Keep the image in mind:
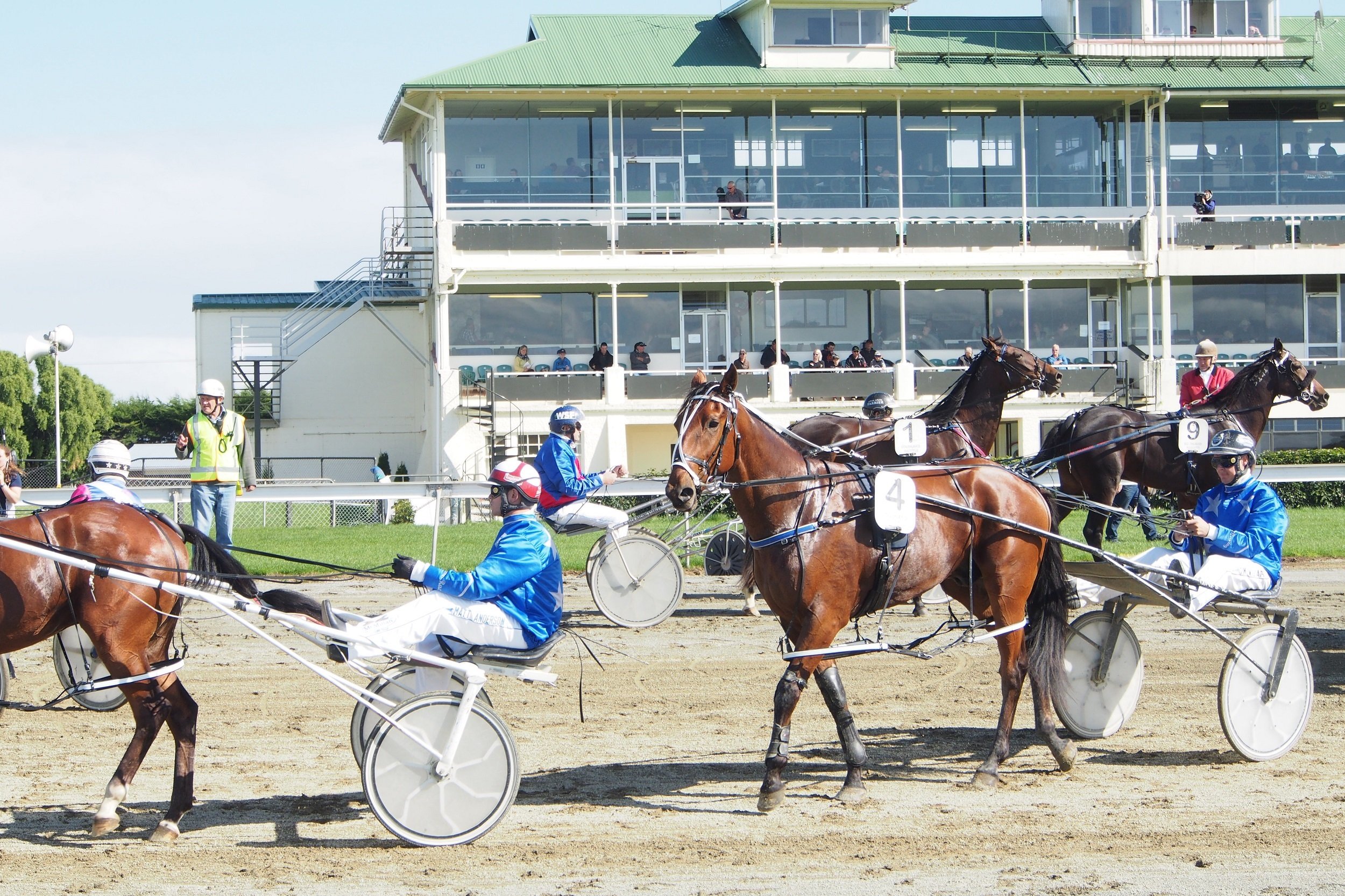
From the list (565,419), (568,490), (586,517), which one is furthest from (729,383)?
(586,517)

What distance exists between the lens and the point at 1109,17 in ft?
106

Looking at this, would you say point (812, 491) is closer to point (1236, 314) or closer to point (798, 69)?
point (798, 69)

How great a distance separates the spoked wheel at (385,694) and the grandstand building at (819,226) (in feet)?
69.1

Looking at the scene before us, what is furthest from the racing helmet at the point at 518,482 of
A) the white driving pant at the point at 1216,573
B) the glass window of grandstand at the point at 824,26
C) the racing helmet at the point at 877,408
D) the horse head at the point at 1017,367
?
the glass window of grandstand at the point at 824,26

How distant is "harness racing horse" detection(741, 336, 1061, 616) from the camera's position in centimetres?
1180

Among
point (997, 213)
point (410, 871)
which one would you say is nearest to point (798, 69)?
point (997, 213)

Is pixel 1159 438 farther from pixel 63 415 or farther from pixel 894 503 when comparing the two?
pixel 63 415

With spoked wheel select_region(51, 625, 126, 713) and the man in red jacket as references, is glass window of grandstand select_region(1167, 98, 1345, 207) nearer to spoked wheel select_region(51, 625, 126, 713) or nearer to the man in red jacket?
the man in red jacket

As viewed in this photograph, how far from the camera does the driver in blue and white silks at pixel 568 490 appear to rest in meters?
11.3

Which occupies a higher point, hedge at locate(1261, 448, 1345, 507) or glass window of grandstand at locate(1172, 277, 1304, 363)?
glass window of grandstand at locate(1172, 277, 1304, 363)

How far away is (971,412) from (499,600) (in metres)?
6.71

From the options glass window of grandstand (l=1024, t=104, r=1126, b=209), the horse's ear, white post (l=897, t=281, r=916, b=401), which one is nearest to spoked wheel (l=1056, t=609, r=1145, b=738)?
the horse's ear

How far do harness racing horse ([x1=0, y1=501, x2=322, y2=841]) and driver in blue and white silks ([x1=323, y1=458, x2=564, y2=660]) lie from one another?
0.54 m

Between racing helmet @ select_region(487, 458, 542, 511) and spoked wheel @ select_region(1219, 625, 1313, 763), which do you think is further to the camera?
spoked wheel @ select_region(1219, 625, 1313, 763)
